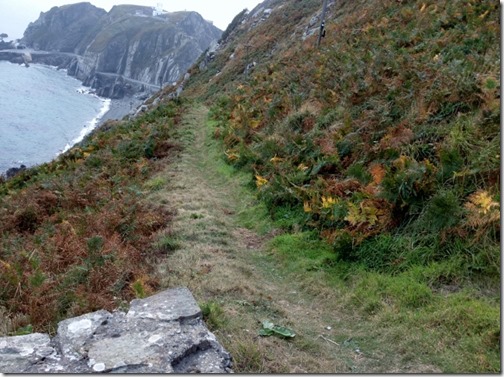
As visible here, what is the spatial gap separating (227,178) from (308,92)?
14.4 ft

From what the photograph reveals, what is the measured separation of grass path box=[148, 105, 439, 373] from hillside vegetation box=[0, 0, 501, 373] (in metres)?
0.03

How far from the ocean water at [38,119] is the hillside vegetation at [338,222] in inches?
1202

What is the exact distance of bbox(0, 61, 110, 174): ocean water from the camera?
52.5m

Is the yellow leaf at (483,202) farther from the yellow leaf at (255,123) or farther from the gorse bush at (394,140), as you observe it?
the yellow leaf at (255,123)

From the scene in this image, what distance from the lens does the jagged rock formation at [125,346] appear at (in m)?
4.13

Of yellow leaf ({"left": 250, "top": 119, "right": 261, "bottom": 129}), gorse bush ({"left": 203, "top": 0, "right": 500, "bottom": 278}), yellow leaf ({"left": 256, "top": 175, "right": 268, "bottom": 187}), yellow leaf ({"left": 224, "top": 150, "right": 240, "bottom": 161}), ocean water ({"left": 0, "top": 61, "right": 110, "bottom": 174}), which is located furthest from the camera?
ocean water ({"left": 0, "top": 61, "right": 110, "bottom": 174})

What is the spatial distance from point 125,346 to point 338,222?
4.53 m

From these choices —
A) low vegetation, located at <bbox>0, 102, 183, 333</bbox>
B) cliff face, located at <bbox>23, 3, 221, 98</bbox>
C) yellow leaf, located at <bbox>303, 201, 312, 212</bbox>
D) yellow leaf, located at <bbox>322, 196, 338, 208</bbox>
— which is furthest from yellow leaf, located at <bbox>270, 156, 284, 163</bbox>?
cliff face, located at <bbox>23, 3, 221, 98</bbox>

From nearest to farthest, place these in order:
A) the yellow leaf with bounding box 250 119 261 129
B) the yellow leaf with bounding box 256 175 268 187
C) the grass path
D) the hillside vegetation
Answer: the grass path
the hillside vegetation
the yellow leaf with bounding box 256 175 268 187
the yellow leaf with bounding box 250 119 261 129

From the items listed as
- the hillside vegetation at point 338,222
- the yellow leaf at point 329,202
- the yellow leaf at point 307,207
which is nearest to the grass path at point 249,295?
the hillside vegetation at point 338,222

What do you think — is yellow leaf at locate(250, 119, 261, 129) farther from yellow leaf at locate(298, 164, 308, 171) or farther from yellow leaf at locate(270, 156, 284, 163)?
yellow leaf at locate(298, 164, 308, 171)

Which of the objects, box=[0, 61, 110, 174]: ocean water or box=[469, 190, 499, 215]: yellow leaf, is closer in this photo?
box=[469, 190, 499, 215]: yellow leaf

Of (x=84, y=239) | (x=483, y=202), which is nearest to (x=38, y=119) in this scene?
(x=84, y=239)

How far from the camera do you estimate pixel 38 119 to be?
227ft
